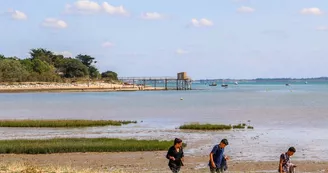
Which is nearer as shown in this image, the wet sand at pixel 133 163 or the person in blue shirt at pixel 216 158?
the person in blue shirt at pixel 216 158

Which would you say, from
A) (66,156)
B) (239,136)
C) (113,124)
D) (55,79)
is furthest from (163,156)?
(55,79)

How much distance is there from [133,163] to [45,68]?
140766mm

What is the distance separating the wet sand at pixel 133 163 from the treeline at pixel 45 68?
397 ft

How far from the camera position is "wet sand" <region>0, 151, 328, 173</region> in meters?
21.6

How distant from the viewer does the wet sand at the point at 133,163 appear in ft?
70.8

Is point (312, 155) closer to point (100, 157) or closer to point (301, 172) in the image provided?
point (301, 172)

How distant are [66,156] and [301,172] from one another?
1052 cm

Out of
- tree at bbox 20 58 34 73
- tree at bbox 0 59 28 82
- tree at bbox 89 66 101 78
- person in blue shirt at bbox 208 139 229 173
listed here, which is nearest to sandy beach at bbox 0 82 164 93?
tree at bbox 0 59 28 82

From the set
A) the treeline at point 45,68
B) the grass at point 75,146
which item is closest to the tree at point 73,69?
the treeline at point 45,68

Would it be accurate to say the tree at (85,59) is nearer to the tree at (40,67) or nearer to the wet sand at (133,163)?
the tree at (40,67)

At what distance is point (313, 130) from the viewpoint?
1510 inches

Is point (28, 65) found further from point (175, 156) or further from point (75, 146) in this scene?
point (175, 156)

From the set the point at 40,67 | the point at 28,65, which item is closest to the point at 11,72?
the point at 28,65

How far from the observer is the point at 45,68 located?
159750mm
